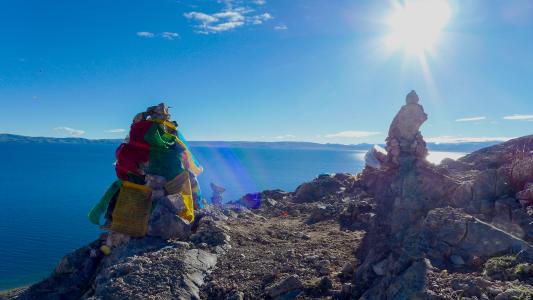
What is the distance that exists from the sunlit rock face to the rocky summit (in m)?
0.05

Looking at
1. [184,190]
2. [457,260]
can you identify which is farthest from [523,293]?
[184,190]

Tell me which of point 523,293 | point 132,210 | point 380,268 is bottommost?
point 380,268

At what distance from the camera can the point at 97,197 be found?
72938 millimetres

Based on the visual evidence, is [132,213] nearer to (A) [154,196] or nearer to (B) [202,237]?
(A) [154,196]

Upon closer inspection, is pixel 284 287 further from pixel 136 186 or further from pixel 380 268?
pixel 136 186

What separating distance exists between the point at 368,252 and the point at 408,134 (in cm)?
734

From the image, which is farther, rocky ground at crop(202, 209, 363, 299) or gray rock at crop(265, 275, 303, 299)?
rocky ground at crop(202, 209, 363, 299)

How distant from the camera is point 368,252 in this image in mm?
10492

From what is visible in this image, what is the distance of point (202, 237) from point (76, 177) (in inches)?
4269

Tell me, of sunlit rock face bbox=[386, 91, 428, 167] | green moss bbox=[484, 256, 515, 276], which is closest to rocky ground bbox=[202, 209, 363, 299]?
green moss bbox=[484, 256, 515, 276]

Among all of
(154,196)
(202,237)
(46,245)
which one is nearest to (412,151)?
(202,237)

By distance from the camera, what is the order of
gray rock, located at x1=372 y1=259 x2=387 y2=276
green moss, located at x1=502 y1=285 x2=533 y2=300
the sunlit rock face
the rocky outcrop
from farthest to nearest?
1. the sunlit rock face
2. gray rock, located at x1=372 y1=259 x2=387 y2=276
3. the rocky outcrop
4. green moss, located at x1=502 y1=285 x2=533 y2=300

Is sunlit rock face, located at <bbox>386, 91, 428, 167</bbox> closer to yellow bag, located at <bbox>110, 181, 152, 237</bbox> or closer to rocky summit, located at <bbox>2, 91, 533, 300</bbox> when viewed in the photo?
rocky summit, located at <bbox>2, 91, 533, 300</bbox>

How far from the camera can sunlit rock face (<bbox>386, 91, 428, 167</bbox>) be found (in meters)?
15.6
